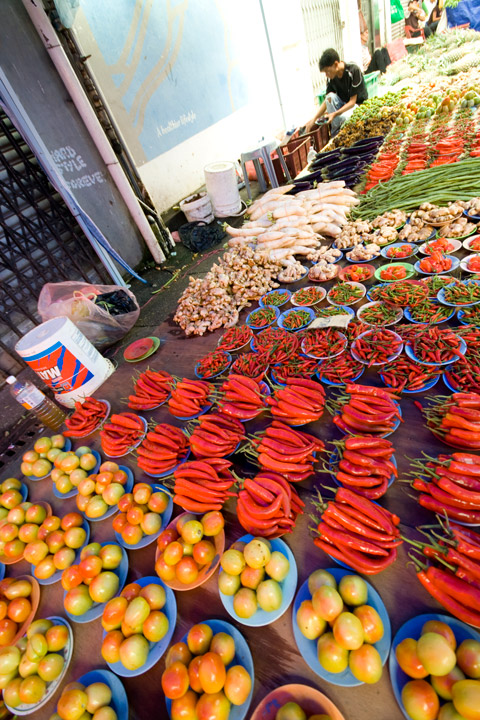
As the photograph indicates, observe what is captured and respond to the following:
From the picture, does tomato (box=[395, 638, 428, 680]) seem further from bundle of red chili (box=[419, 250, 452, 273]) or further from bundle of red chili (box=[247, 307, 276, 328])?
bundle of red chili (box=[419, 250, 452, 273])

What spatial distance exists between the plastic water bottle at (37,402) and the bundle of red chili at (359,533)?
269 centimetres

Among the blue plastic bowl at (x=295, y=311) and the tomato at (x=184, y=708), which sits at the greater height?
the tomato at (x=184, y=708)

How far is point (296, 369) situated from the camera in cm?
259

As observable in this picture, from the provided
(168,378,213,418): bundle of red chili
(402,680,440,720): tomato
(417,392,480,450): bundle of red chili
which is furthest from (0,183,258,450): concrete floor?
→ (402,680,440,720): tomato

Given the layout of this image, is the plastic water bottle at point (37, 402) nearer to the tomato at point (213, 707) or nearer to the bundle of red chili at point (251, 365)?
the bundle of red chili at point (251, 365)

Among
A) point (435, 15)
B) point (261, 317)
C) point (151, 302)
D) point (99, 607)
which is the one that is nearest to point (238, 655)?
point (99, 607)

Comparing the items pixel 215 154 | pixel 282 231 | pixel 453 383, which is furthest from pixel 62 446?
pixel 215 154

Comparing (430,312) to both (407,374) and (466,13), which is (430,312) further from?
(466,13)

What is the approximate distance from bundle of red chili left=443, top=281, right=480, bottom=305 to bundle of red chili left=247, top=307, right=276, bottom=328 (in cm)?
158

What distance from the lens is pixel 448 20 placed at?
14.5m

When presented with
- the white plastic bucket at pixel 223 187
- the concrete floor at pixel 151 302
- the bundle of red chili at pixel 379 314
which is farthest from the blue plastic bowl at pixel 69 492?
the white plastic bucket at pixel 223 187

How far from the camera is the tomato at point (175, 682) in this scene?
133 cm

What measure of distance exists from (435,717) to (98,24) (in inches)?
415

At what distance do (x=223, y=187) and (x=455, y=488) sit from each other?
7.87 m
